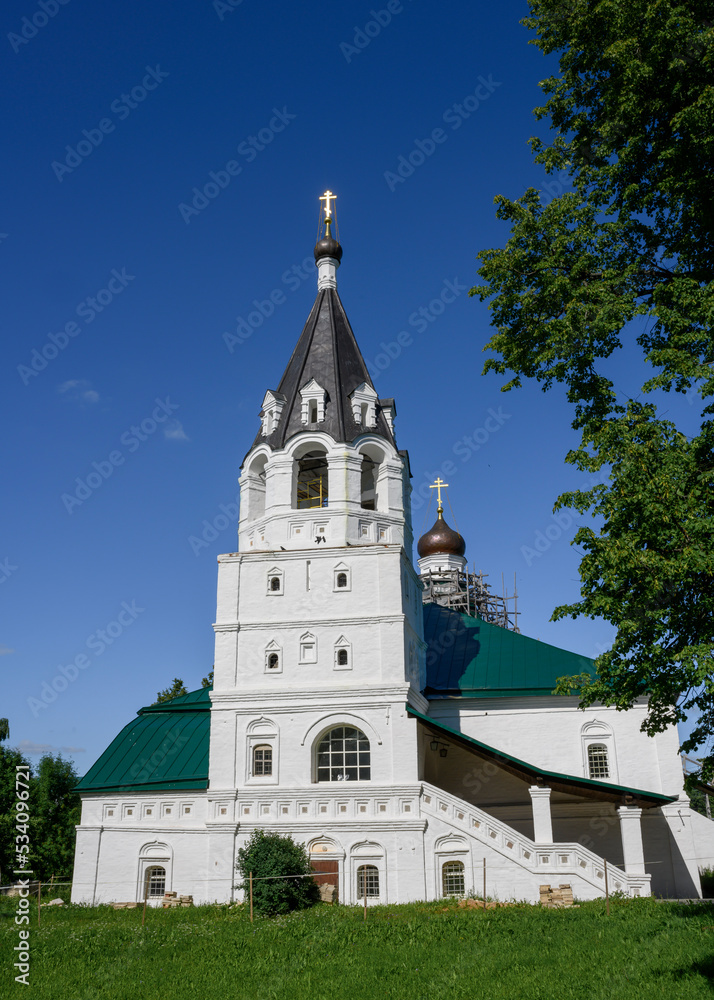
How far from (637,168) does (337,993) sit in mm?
12505

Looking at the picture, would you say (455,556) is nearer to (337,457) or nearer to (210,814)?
(337,457)

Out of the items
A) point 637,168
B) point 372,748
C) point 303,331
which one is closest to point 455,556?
point 303,331

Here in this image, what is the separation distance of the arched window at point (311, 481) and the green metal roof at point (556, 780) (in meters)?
6.95

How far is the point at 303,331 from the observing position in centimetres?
2788

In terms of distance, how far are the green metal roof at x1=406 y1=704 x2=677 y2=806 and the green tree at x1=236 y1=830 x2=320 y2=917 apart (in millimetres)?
4427

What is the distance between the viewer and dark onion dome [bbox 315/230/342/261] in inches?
1133

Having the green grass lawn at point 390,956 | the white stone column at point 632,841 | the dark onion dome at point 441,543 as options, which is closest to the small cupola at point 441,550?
the dark onion dome at point 441,543

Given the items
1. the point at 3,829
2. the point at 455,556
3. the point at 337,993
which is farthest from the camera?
the point at 455,556

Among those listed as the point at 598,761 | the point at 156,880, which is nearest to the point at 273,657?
the point at 156,880

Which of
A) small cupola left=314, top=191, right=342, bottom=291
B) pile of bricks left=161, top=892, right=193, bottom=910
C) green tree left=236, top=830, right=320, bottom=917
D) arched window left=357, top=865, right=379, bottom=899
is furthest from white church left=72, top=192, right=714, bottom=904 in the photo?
small cupola left=314, top=191, right=342, bottom=291

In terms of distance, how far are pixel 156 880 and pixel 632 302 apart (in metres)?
18.8

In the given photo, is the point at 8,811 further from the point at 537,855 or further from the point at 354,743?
Result: the point at 537,855

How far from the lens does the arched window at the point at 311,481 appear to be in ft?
83.7

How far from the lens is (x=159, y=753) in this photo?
2489cm
